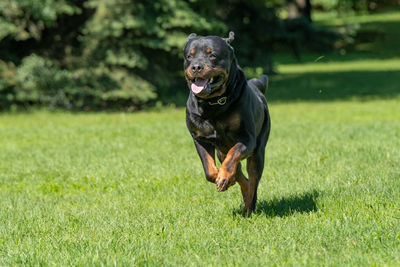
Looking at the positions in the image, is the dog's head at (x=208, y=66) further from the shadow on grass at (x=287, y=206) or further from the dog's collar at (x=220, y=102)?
the shadow on grass at (x=287, y=206)

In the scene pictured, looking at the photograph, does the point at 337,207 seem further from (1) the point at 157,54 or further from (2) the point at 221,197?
(1) the point at 157,54

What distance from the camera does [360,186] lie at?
697 centimetres

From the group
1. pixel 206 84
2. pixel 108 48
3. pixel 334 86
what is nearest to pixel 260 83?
pixel 206 84

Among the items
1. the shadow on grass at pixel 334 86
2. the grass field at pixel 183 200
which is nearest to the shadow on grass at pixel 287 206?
the grass field at pixel 183 200

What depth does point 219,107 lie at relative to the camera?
5.51 meters

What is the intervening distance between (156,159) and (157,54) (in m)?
9.23

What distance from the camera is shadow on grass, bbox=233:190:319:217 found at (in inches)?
241

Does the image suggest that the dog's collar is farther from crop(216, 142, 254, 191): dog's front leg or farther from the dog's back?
the dog's back

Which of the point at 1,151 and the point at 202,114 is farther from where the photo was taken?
the point at 1,151

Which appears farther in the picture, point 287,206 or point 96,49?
point 96,49

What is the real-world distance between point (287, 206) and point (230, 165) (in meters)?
1.19

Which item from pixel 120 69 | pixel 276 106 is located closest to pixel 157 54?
pixel 120 69

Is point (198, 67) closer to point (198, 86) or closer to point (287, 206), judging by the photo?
point (198, 86)

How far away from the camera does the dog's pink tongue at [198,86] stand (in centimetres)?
529
